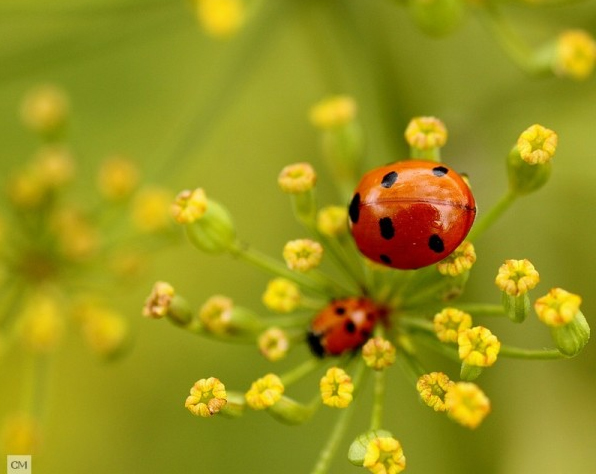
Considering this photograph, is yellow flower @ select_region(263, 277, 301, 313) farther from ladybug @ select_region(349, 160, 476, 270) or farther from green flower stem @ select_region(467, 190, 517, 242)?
green flower stem @ select_region(467, 190, 517, 242)

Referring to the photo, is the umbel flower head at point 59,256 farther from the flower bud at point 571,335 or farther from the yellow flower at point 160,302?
the flower bud at point 571,335

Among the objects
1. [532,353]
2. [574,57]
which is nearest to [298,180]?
[532,353]

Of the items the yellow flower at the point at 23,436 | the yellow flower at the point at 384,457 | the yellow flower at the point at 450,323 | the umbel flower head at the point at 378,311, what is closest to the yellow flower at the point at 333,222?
the umbel flower head at the point at 378,311

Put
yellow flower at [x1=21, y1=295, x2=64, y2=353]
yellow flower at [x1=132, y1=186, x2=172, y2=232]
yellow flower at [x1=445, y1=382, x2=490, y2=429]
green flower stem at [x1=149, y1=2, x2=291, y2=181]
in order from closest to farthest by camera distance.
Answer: yellow flower at [x1=445, y1=382, x2=490, y2=429]
yellow flower at [x1=21, y1=295, x2=64, y2=353]
yellow flower at [x1=132, y1=186, x2=172, y2=232]
green flower stem at [x1=149, y1=2, x2=291, y2=181]

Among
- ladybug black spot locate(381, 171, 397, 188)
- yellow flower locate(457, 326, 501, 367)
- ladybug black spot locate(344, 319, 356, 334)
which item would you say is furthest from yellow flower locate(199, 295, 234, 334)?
yellow flower locate(457, 326, 501, 367)

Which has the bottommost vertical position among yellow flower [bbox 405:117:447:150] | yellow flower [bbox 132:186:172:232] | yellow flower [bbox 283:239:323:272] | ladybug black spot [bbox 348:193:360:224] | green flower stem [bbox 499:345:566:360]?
green flower stem [bbox 499:345:566:360]

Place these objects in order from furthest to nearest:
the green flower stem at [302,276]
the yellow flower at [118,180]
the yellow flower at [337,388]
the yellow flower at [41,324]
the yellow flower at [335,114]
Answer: the yellow flower at [118,180] < the yellow flower at [41,324] < the yellow flower at [335,114] < the green flower stem at [302,276] < the yellow flower at [337,388]

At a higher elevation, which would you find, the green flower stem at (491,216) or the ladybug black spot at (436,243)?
the green flower stem at (491,216)
